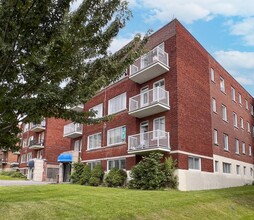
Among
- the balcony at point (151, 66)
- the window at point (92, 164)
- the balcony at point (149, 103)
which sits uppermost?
the balcony at point (151, 66)

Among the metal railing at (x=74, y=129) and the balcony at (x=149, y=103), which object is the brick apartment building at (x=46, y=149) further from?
the balcony at (x=149, y=103)

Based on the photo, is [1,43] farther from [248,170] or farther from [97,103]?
[248,170]

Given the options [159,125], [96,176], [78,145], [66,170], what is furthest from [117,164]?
[66,170]

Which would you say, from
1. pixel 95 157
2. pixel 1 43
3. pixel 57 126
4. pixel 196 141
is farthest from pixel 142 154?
pixel 57 126

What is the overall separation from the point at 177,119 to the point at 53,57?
1696 centimetres

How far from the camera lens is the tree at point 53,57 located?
4.57 metres

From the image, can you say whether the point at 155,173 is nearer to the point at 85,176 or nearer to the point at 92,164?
the point at 85,176

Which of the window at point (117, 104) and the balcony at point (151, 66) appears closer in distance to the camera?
the balcony at point (151, 66)

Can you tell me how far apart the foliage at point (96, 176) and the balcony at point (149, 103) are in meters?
6.69

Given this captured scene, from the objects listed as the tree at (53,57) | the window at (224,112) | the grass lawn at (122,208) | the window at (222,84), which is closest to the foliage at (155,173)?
the grass lawn at (122,208)

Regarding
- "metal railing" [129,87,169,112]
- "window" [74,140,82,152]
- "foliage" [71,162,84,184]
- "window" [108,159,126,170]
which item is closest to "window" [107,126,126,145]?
"window" [108,159,126,170]

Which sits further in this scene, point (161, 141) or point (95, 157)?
point (95, 157)

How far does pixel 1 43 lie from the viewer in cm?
448

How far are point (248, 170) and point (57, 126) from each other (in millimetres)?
29327
